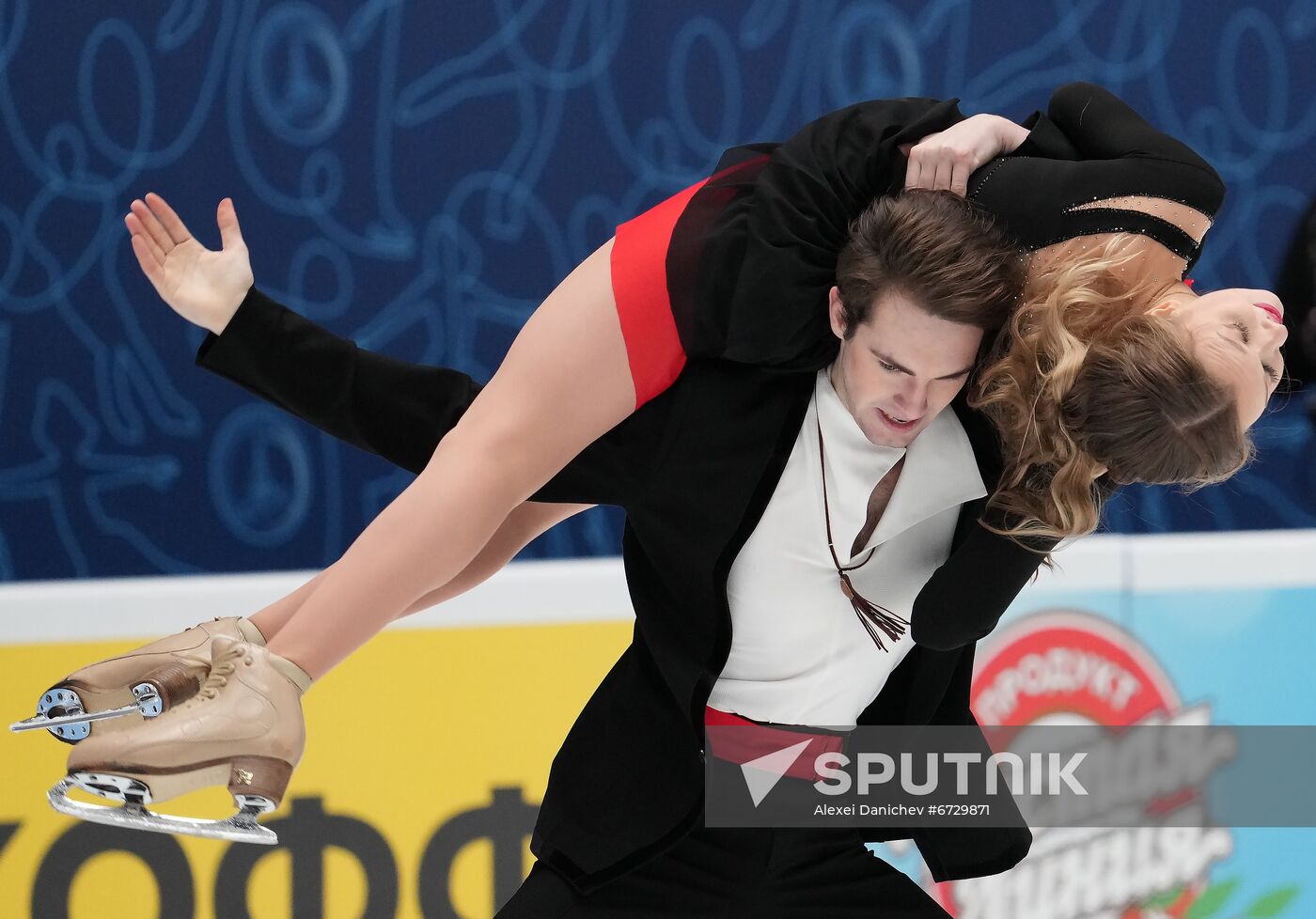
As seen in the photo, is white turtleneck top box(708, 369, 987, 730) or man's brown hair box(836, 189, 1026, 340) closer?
man's brown hair box(836, 189, 1026, 340)

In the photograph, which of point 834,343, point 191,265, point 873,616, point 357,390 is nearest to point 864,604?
point 873,616

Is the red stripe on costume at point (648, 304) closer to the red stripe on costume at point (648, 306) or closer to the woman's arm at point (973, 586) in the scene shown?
the red stripe on costume at point (648, 306)

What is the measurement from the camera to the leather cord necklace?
1.49m

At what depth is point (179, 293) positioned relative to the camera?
5.27ft

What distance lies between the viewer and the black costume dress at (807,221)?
1.38 m

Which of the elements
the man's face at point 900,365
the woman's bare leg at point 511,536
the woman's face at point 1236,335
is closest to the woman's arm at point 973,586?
the man's face at point 900,365

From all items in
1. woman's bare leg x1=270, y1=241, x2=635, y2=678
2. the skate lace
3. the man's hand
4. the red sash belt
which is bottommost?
the red sash belt

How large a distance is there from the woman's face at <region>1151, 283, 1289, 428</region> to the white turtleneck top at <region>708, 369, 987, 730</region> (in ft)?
0.85

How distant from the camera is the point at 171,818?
134 cm

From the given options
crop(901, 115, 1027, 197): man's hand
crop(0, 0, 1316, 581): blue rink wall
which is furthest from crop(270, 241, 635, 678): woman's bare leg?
crop(0, 0, 1316, 581): blue rink wall

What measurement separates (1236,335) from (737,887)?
2.73ft

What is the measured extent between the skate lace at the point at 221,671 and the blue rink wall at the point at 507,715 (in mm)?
922

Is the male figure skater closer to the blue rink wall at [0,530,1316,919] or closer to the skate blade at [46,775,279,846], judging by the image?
the skate blade at [46,775,279,846]

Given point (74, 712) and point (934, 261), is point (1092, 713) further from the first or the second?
point (74, 712)
